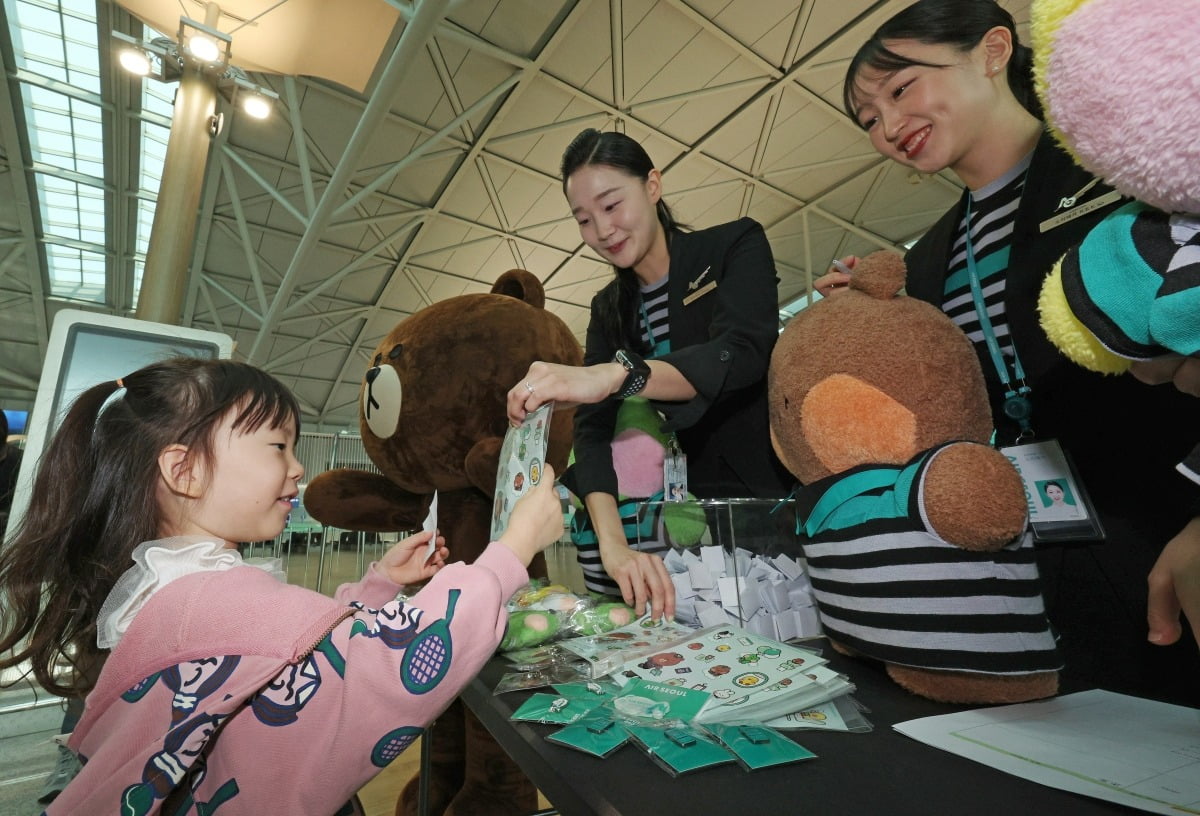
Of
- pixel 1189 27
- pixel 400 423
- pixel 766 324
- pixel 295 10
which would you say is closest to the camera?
pixel 1189 27

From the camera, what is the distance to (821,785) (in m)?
0.46

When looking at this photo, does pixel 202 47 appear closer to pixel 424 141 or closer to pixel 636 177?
pixel 424 141

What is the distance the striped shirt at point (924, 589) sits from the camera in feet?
1.93

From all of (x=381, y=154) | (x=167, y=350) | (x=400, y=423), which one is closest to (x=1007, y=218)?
(x=400, y=423)

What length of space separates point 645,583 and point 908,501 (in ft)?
1.56

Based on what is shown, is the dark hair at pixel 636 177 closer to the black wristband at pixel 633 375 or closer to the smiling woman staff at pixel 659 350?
the smiling woman staff at pixel 659 350

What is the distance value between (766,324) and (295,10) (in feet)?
18.0

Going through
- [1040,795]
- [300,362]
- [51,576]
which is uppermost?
[300,362]

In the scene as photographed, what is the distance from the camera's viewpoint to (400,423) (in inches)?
64.6

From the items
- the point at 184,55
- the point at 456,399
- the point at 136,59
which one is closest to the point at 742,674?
the point at 456,399

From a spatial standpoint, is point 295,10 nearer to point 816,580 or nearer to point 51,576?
point 51,576

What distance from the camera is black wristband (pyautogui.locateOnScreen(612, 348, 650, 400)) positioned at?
0.99m

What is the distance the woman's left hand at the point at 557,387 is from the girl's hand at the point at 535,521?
12 centimetres

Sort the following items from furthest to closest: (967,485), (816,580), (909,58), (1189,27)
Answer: (909,58) < (816,580) < (967,485) < (1189,27)
